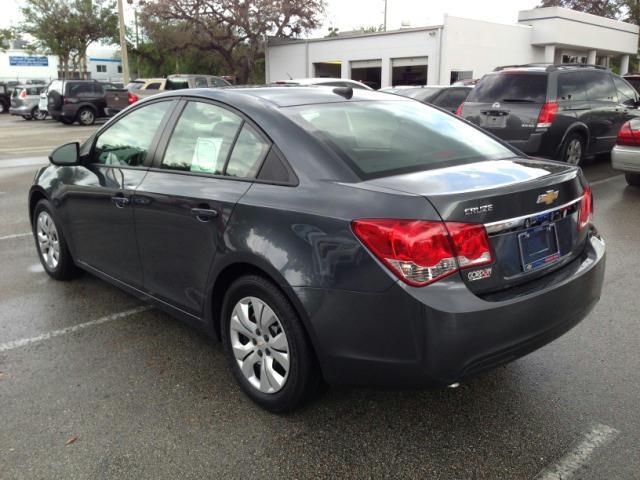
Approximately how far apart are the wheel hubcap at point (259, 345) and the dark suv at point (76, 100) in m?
23.0

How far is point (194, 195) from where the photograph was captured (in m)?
3.21

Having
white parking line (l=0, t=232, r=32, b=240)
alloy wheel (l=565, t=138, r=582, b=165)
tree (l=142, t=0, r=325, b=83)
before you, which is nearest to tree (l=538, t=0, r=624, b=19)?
tree (l=142, t=0, r=325, b=83)

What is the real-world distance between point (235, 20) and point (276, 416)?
37.2 meters

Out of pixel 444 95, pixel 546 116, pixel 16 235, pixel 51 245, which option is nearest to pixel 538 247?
pixel 51 245

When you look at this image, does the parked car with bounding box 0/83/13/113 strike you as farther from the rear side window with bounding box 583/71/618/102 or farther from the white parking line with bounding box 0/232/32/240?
the rear side window with bounding box 583/71/618/102

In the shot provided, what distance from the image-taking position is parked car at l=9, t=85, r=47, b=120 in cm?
2708

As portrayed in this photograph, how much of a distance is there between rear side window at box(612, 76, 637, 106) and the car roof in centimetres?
832

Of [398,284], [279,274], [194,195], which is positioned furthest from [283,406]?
[194,195]

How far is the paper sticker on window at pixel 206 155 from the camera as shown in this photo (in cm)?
327

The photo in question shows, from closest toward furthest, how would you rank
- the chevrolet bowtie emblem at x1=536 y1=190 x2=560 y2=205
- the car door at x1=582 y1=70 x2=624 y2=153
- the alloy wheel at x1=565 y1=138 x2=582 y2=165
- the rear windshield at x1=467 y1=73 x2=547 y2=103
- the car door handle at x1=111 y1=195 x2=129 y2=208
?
the chevrolet bowtie emblem at x1=536 y1=190 x2=560 y2=205 < the car door handle at x1=111 y1=195 x2=129 y2=208 < the rear windshield at x1=467 y1=73 x2=547 y2=103 < the alloy wheel at x1=565 y1=138 x2=582 y2=165 < the car door at x1=582 y1=70 x2=624 y2=153

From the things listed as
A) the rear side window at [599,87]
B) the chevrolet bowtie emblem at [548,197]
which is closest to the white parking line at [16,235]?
the chevrolet bowtie emblem at [548,197]

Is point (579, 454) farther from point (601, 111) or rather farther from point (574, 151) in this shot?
point (601, 111)

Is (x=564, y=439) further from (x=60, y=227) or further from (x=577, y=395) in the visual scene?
(x=60, y=227)

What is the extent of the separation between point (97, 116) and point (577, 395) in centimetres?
2420
